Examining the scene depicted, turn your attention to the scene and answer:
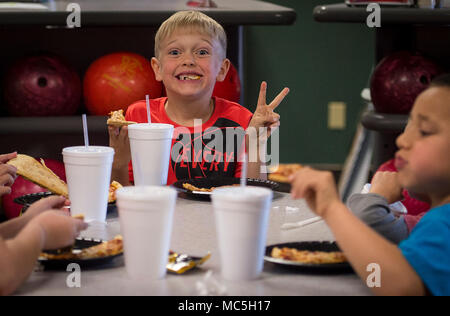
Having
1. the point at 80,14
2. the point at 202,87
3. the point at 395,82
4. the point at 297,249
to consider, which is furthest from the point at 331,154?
the point at 297,249

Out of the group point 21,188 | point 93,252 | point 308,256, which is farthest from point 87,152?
point 21,188

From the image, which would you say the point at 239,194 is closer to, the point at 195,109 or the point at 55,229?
the point at 55,229

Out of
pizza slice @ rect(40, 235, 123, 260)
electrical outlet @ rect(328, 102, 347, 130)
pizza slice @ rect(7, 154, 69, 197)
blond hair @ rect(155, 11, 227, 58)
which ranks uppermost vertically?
blond hair @ rect(155, 11, 227, 58)

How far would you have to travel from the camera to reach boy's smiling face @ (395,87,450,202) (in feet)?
3.33

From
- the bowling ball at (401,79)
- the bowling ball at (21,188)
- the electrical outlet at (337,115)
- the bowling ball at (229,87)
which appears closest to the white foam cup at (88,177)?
the bowling ball at (21,188)

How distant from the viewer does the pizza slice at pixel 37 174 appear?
4.77ft

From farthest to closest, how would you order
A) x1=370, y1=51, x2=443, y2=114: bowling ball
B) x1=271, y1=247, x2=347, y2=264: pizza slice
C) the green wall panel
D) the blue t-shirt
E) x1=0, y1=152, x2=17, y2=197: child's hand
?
the green wall panel → x1=370, y1=51, x2=443, y2=114: bowling ball → x1=0, y1=152, x2=17, y2=197: child's hand → x1=271, y1=247, x2=347, y2=264: pizza slice → the blue t-shirt

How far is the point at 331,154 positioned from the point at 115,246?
13.1 ft

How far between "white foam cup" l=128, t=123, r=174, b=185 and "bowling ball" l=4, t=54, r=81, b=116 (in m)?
1.46

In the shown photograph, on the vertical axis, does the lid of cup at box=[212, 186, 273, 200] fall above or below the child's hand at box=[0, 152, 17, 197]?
above

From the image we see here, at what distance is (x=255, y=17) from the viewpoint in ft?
8.91

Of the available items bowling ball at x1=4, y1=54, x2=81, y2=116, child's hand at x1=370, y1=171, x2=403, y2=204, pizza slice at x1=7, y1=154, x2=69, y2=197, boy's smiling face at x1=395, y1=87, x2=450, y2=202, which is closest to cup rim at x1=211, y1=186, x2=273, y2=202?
boy's smiling face at x1=395, y1=87, x2=450, y2=202

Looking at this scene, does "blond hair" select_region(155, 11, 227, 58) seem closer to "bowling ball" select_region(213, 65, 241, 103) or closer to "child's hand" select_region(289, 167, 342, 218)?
"bowling ball" select_region(213, 65, 241, 103)

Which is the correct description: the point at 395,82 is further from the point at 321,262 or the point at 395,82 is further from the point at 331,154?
the point at 331,154
